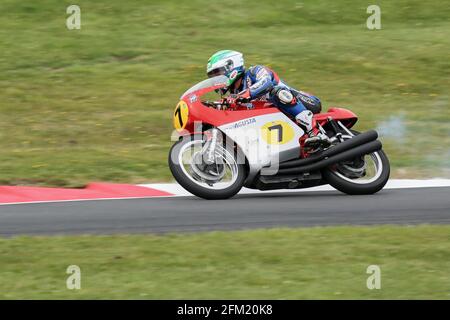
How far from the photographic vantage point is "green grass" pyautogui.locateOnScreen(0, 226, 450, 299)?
7625 mm

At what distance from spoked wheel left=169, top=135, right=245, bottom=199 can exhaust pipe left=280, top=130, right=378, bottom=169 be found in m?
0.58

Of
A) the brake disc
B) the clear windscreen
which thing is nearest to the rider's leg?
the clear windscreen

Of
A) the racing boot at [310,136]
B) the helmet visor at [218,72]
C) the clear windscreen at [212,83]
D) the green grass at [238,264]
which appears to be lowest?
the green grass at [238,264]

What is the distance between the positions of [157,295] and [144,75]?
12.1 m

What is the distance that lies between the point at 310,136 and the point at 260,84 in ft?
2.86

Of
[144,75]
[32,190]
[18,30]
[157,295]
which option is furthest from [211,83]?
[18,30]

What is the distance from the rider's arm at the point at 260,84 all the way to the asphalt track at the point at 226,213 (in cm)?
122

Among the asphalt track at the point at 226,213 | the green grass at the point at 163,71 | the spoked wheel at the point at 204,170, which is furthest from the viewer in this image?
the green grass at the point at 163,71

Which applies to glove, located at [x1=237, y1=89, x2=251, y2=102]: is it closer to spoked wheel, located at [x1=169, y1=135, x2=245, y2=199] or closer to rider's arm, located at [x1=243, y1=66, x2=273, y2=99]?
rider's arm, located at [x1=243, y1=66, x2=273, y2=99]

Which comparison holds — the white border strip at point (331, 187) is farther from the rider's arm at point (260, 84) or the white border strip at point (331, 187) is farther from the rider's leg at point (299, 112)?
the rider's arm at point (260, 84)

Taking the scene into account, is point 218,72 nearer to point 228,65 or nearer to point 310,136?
point 228,65

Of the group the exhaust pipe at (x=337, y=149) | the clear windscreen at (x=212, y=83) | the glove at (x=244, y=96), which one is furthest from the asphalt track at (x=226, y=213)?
the clear windscreen at (x=212, y=83)

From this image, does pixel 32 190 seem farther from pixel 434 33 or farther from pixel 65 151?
pixel 434 33

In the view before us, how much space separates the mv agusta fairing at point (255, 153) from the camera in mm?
11180
